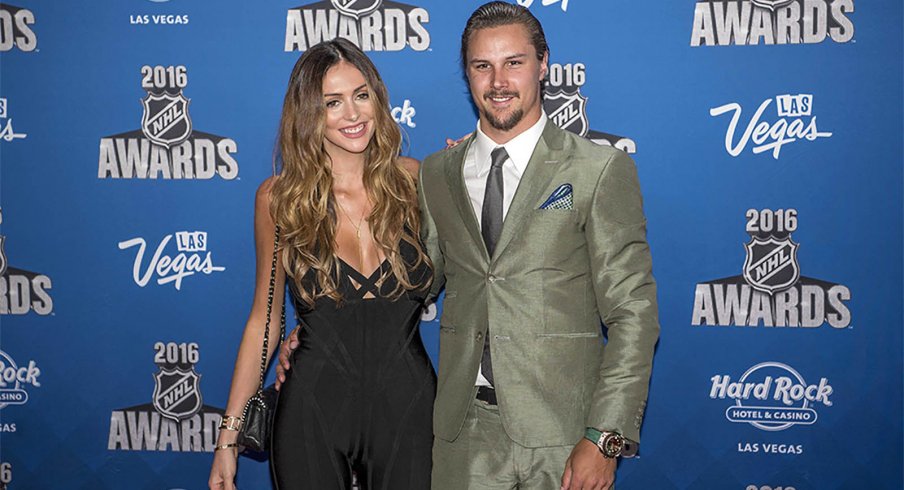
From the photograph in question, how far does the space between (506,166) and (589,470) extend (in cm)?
89

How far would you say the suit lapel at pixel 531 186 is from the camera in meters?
2.23

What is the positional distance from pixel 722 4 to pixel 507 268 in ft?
5.77

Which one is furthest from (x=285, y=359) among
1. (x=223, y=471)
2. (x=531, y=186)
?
(x=531, y=186)

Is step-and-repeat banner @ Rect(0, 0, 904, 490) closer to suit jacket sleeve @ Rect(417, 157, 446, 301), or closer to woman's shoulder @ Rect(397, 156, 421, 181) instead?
woman's shoulder @ Rect(397, 156, 421, 181)

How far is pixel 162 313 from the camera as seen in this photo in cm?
364

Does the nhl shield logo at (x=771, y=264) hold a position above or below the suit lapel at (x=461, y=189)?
below

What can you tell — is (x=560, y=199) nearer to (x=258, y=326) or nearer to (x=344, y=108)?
(x=344, y=108)

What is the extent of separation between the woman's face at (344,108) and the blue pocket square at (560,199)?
2.44ft

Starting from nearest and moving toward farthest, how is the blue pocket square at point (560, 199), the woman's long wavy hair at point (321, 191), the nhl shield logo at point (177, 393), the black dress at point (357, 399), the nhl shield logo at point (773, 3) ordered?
the blue pocket square at point (560, 199) < the black dress at point (357, 399) < the woman's long wavy hair at point (321, 191) < the nhl shield logo at point (773, 3) < the nhl shield logo at point (177, 393)

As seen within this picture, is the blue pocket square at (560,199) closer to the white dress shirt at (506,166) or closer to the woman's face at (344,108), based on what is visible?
the white dress shirt at (506,166)

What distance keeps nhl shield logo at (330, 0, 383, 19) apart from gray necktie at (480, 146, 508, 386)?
138 cm

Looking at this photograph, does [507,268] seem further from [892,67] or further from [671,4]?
[892,67]

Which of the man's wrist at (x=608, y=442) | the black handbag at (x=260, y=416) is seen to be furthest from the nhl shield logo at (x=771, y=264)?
the black handbag at (x=260, y=416)

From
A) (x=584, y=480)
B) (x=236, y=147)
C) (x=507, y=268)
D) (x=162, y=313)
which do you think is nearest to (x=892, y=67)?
(x=507, y=268)
